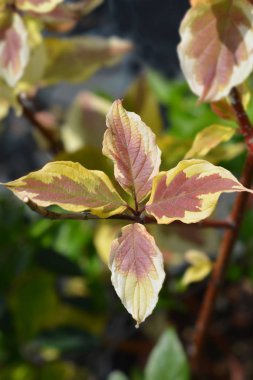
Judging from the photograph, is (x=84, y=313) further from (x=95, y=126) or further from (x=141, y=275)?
(x=141, y=275)

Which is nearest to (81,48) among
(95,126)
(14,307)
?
(95,126)

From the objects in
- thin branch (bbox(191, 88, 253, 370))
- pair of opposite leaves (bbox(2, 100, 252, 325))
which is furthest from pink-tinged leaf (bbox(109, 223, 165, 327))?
thin branch (bbox(191, 88, 253, 370))

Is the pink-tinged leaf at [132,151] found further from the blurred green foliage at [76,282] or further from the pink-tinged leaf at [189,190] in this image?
the blurred green foliage at [76,282]

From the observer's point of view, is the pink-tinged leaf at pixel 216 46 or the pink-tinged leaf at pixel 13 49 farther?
the pink-tinged leaf at pixel 13 49

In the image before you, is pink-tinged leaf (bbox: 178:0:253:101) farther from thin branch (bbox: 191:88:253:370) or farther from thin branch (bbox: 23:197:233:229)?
thin branch (bbox: 23:197:233:229)

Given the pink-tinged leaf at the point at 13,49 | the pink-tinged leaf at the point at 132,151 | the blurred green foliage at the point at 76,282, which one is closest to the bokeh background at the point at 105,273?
the blurred green foliage at the point at 76,282
